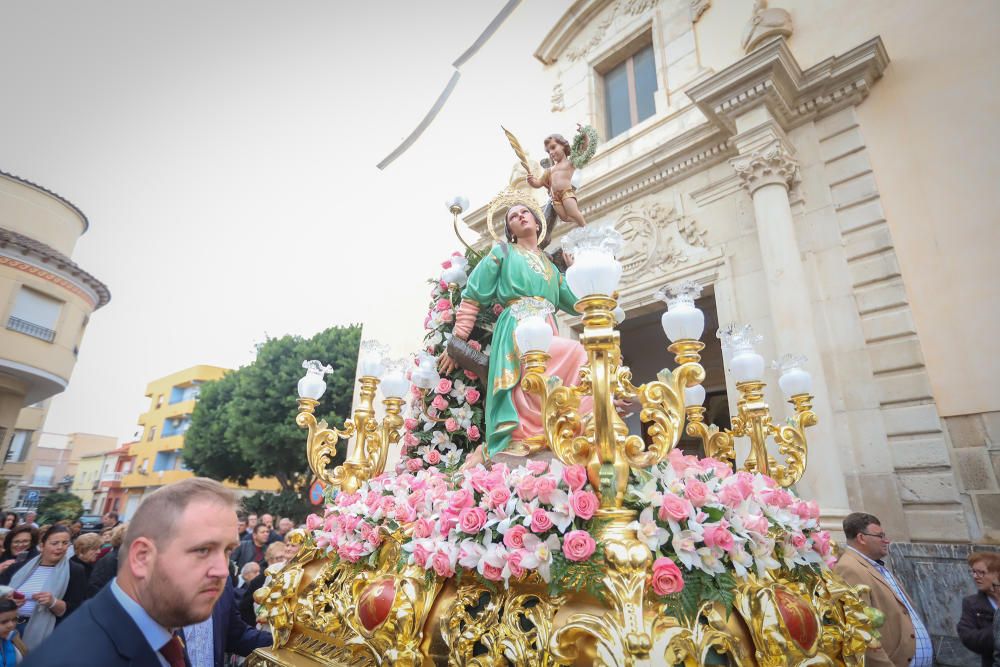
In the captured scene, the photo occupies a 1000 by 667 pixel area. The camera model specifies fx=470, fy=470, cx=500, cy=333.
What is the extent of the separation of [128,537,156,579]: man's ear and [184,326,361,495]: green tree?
15.6m

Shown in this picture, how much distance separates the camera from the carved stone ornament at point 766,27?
6121mm

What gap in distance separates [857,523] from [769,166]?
3.88 metres

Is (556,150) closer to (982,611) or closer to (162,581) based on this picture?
(162,581)

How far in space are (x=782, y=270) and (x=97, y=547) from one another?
743 cm

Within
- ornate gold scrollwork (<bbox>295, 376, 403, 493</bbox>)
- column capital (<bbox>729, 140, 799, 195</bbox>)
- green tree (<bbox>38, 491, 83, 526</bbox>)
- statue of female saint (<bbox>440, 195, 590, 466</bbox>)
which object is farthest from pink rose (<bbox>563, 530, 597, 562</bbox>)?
green tree (<bbox>38, 491, 83, 526</bbox>)

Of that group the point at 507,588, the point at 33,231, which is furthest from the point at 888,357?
the point at 33,231

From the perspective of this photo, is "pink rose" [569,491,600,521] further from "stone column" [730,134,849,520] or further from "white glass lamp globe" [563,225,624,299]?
"stone column" [730,134,849,520]

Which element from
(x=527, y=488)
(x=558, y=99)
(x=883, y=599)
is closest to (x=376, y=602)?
(x=527, y=488)

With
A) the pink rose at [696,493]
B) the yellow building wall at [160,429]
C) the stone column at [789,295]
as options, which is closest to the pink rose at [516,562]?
the pink rose at [696,493]

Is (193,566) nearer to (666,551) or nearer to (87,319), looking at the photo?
(666,551)

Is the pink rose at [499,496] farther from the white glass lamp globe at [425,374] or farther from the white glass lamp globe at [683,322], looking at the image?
the white glass lamp globe at [425,374]

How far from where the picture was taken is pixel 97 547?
14.9ft

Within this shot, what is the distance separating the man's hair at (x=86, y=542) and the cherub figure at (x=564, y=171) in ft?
17.1

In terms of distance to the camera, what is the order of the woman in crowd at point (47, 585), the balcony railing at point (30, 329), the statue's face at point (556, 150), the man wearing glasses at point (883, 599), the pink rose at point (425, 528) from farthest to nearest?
the balcony railing at point (30, 329), the statue's face at point (556, 150), the woman in crowd at point (47, 585), the man wearing glasses at point (883, 599), the pink rose at point (425, 528)
